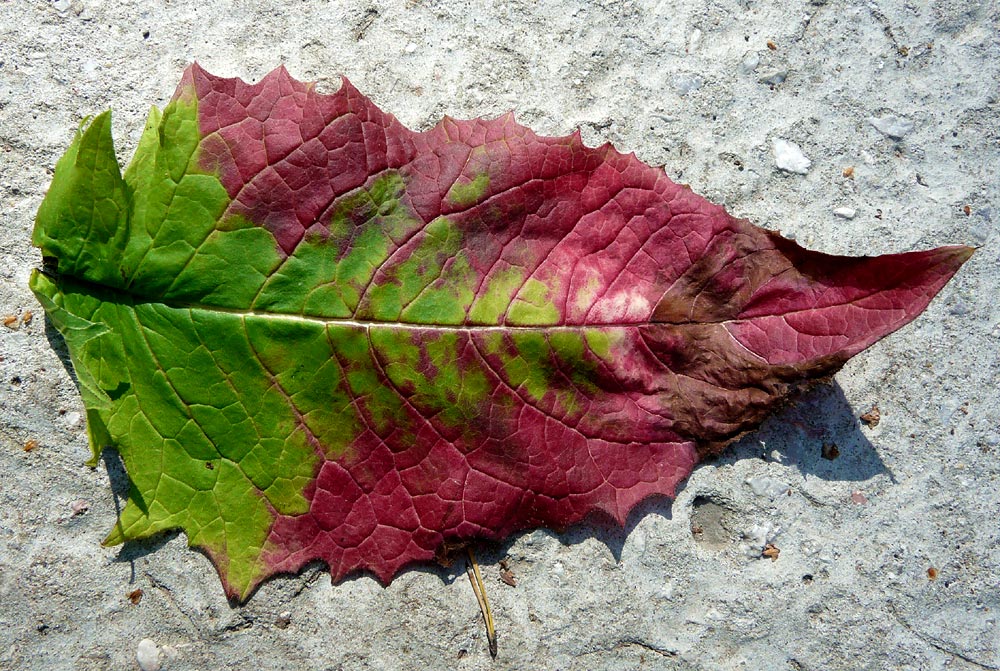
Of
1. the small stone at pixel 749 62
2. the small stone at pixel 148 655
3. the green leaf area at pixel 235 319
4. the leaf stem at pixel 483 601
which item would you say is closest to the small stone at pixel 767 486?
the green leaf area at pixel 235 319

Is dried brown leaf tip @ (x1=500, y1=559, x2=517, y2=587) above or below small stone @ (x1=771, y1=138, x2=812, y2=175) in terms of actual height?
below

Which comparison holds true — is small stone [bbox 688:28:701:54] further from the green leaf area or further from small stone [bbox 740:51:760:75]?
the green leaf area

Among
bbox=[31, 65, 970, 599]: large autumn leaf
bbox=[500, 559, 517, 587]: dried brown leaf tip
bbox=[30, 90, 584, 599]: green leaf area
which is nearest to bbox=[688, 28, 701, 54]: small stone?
bbox=[31, 65, 970, 599]: large autumn leaf

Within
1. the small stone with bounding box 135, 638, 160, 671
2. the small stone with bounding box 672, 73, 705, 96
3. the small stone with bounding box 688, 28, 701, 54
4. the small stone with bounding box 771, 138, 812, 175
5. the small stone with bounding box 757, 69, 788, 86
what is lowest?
the small stone with bounding box 135, 638, 160, 671

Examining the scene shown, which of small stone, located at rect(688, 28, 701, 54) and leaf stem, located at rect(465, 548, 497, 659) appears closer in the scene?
leaf stem, located at rect(465, 548, 497, 659)

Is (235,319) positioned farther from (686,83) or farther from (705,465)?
(686,83)

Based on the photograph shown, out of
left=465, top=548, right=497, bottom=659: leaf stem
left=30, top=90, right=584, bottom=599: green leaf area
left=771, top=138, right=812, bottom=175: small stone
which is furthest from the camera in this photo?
left=771, top=138, right=812, bottom=175: small stone

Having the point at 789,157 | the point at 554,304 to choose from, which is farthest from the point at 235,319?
the point at 789,157
